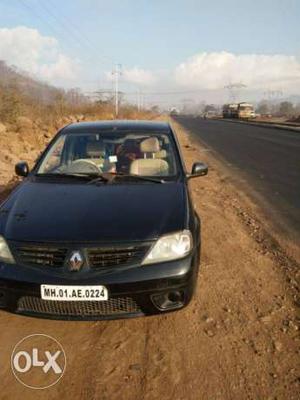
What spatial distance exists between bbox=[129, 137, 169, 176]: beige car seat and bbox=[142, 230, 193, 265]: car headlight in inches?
51.1

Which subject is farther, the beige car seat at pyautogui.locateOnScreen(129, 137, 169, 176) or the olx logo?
the beige car seat at pyautogui.locateOnScreen(129, 137, 169, 176)

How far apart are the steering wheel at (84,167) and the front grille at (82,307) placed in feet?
5.49

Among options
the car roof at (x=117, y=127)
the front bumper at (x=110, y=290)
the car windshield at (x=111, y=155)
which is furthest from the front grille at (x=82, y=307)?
the car roof at (x=117, y=127)

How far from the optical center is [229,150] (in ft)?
60.8

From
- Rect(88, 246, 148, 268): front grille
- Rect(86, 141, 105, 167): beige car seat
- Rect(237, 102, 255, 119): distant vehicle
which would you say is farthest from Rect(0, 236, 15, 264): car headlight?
Rect(237, 102, 255, 119): distant vehicle

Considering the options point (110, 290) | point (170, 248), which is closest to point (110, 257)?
point (110, 290)

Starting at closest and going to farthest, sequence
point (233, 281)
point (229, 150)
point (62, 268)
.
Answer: point (62, 268) < point (233, 281) < point (229, 150)

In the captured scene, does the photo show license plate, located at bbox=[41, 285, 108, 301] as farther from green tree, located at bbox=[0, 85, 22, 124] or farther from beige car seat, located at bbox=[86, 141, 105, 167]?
green tree, located at bbox=[0, 85, 22, 124]

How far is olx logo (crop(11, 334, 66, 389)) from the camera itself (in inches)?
109

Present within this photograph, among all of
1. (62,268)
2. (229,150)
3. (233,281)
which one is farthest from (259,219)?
(229,150)

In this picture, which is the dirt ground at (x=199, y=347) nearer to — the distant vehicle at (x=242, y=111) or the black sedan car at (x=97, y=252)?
the black sedan car at (x=97, y=252)

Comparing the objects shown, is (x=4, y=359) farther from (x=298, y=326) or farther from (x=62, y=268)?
(x=298, y=326)

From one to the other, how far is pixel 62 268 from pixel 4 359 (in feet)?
2.46

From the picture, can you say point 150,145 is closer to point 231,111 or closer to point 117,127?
point 117,127
